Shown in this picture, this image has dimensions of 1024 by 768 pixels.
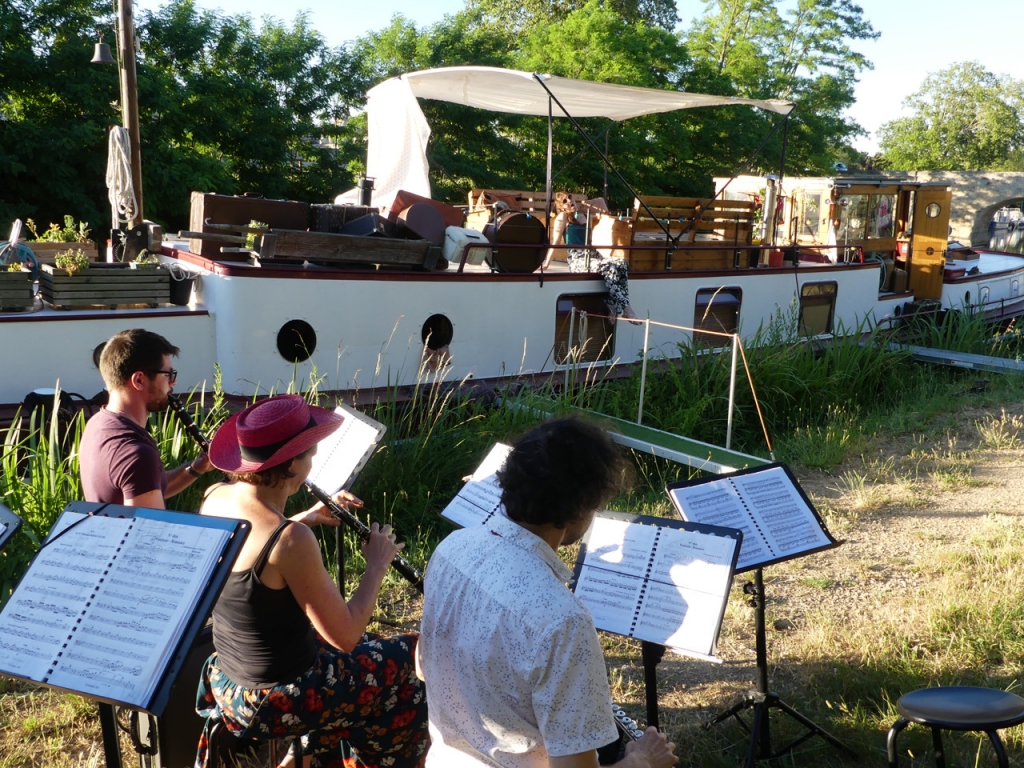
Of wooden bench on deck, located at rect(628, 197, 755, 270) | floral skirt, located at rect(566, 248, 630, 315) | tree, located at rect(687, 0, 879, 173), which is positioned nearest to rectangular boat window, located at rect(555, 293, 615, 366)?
floral skirt, located at rect(566, 248, 630, 315)

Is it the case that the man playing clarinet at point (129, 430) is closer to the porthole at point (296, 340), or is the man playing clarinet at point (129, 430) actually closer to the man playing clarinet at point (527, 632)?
the man playing clarinet at point (527, 632)

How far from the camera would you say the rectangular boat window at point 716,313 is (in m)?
10.2

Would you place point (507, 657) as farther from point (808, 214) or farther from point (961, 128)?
point (961, 128)

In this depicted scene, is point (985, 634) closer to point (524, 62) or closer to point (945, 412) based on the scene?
point (945, 412)

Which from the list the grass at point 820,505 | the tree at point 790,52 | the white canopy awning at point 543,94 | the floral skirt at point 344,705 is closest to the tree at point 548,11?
the tree at point 790,52

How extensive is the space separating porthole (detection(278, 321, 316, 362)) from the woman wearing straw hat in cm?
421

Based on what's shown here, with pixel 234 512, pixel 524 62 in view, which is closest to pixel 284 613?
pixel 234 512

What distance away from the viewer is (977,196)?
39.2 meters

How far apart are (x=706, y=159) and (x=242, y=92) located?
582 inches

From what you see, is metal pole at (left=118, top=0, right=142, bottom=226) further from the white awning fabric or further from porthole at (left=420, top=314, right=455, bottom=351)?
porthole at (left=420, top=314, right=455, bottom=351)

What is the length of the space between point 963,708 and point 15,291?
243 inches

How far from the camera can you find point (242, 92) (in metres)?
20.3

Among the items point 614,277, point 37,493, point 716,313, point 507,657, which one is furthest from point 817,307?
point 507,657

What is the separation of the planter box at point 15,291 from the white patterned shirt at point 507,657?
5.30 meters
